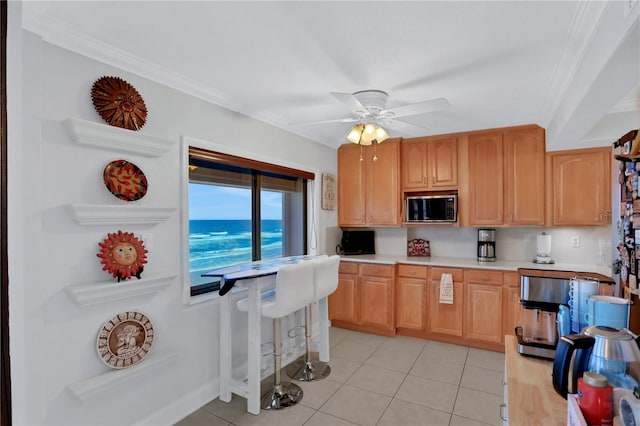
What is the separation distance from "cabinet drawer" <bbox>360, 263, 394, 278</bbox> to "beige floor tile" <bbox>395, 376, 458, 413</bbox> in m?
1.23

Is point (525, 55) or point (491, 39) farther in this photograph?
point (525, 55)

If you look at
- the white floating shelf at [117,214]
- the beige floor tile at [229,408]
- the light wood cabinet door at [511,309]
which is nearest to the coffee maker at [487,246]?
the light wood cabinet door at [511,309]

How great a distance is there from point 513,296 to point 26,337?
→ 3846mm

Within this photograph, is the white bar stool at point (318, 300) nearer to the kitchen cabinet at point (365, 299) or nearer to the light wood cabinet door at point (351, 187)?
the kitchen cabinet at point (365, 299)

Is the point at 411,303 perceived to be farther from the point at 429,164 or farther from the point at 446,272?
the point at 429,164

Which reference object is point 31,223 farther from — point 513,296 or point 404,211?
point 513,296

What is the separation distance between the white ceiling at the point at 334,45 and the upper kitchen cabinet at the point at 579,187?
893 mm

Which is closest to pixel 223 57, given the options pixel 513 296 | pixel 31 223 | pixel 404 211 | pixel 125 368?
pixel 31 223

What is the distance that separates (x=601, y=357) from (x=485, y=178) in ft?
10.3

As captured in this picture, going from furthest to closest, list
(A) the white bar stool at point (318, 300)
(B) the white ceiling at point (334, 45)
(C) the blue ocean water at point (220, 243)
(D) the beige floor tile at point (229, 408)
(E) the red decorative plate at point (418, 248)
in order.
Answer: (E) the red decorative plate at point (418, 248), (A) the white bar stool at point (318, 300), (C) the blue ocean water at point (220, 243), (D) the beige floor tile at point (229, 408), (B) the white ceiling at point (334, 45)

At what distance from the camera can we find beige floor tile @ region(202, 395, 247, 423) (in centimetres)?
239

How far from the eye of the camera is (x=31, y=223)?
5.34 ft

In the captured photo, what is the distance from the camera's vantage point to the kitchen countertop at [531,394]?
103 centimetres

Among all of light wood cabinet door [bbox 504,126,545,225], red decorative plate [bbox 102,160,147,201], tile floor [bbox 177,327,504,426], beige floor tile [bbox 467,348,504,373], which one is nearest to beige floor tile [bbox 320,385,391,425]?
tile floor [bbox 177,327,504,426]
